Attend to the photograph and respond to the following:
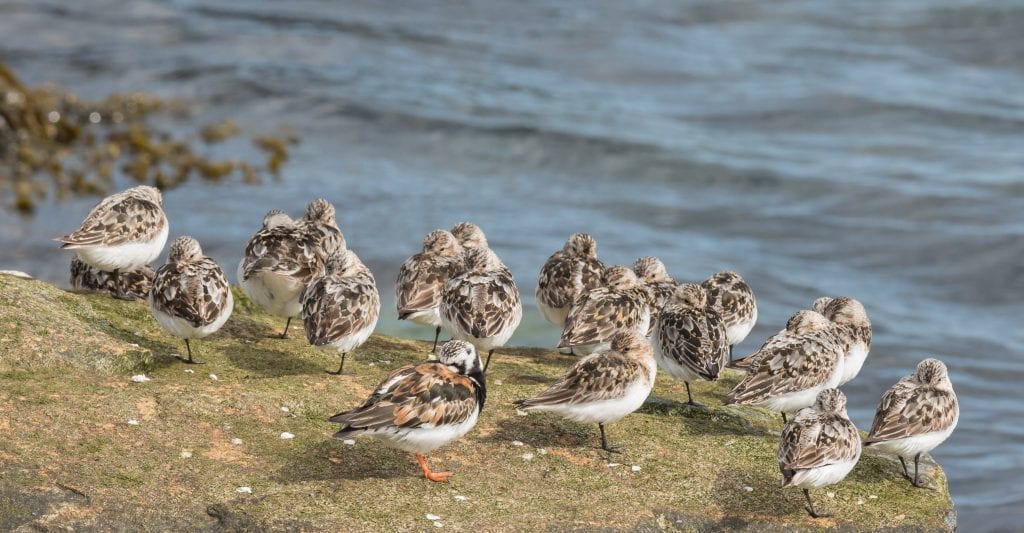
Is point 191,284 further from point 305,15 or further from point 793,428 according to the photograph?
Result: point 305,15

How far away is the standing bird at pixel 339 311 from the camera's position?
11781 millimetres

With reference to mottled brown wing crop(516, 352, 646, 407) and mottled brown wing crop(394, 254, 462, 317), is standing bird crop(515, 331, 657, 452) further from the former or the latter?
mottled brown wing crop(394, 254, 462, 317)

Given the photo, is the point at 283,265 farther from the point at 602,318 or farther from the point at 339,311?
the point at 602,318

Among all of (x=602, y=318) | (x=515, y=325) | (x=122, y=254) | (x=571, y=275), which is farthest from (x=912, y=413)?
(x=122, y=254)

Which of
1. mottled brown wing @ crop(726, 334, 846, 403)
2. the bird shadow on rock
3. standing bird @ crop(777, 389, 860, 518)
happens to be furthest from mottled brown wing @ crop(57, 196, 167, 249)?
standing bird @ crop(777, 389, 860, 518)

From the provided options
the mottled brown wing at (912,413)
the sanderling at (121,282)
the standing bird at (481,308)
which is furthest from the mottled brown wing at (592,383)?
the sanderling at (121,282)

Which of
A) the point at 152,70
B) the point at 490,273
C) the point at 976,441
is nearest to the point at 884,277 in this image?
the point at 976,441

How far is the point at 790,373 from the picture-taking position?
A: 1164 centimetres

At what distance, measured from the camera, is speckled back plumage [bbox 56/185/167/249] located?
42.5 feet

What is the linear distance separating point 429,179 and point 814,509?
858 inches

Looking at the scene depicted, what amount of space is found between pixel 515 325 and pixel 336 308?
2199mm

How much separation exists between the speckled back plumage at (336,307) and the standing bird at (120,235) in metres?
2.01

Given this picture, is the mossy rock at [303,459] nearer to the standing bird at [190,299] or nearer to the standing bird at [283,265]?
the standing bird at [190,299]

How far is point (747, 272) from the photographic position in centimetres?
2661
